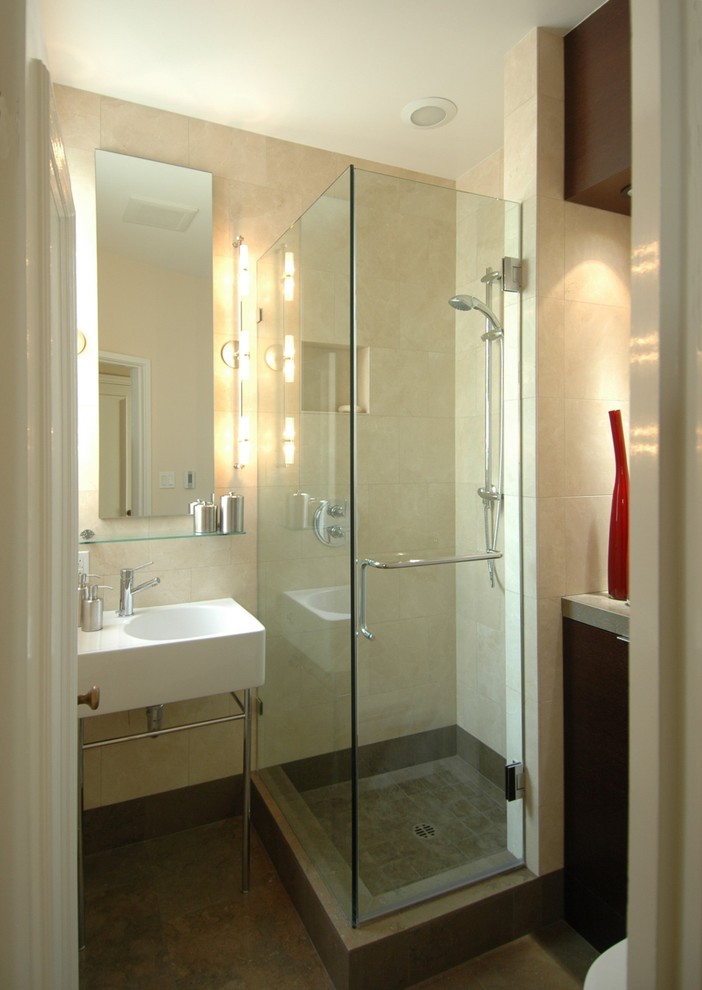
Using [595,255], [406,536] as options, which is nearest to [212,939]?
[406,536]

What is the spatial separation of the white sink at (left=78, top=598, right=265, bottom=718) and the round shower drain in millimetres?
650

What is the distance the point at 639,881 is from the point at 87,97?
2.53 meters

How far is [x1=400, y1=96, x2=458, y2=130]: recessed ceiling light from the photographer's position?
6.69 ft

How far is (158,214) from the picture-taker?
2.10 metres

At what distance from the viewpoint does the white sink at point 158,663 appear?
166 cm

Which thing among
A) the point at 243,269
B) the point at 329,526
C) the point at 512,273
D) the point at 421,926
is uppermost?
the point at 243,269

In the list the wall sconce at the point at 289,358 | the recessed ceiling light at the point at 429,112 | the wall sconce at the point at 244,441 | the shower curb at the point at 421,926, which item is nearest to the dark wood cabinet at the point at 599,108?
the recessed ceiling light at the point at 429,112

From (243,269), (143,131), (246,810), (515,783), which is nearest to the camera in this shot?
(515,783)

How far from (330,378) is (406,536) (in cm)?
51

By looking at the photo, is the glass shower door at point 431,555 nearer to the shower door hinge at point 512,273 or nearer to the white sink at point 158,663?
the shower door hinge at point 512,273

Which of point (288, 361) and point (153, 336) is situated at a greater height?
point (153, 336)

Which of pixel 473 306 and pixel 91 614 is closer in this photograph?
pixel 473 306

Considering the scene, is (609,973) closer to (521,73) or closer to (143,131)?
(521,73)

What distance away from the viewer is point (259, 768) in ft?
7.68
